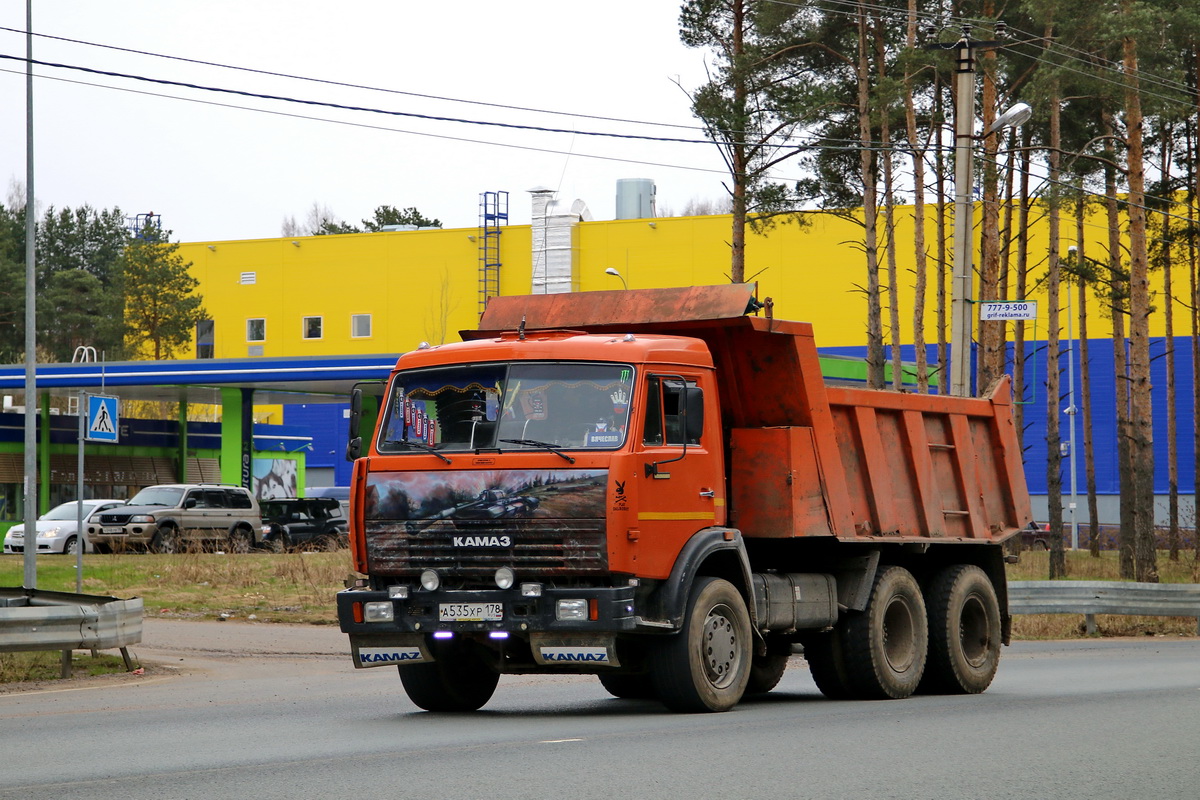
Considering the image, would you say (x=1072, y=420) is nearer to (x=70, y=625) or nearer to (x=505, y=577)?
(x=70, y=625)

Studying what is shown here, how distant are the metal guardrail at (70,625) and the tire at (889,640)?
7144mm

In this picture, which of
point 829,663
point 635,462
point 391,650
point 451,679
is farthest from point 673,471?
point 829,663

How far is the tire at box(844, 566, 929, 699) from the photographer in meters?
13.7

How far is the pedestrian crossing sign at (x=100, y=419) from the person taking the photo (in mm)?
20438

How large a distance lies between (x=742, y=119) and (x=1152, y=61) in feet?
28.4

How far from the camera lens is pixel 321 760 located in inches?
366

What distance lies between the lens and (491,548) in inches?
446

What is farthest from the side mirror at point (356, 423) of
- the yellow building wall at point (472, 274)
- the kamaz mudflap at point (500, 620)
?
the yellow building wall at point (472, 274)

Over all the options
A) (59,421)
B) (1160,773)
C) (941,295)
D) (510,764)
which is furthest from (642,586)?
(59,421)

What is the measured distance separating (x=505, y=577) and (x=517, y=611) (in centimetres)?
26

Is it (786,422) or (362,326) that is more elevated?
(362,326)

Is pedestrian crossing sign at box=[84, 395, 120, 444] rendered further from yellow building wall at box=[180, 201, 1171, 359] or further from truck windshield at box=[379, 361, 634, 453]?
yellow building wall at box=[180, 201, 1171, 359]

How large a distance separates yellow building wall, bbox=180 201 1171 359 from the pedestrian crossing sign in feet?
148

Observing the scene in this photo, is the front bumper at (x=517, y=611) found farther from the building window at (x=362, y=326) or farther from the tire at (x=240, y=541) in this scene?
the building window at (x=362, y=326)
